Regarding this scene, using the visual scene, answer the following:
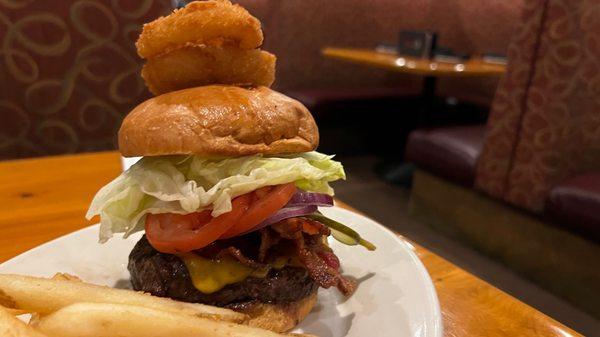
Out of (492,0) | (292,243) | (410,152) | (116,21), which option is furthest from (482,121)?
(292,243)

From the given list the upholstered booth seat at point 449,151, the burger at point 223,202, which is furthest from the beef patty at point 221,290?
the upholstered booth seat at point 449,151

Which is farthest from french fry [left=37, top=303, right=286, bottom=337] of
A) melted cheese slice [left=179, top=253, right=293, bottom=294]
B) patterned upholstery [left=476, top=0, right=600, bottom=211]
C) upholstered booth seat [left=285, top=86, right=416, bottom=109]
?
upholstered booth seat [left=285, top=86, right=416, bottom=109]

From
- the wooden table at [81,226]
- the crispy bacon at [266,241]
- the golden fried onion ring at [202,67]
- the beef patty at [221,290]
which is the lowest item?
the wooden table at [81,226]

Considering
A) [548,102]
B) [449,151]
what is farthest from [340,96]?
[548,102]

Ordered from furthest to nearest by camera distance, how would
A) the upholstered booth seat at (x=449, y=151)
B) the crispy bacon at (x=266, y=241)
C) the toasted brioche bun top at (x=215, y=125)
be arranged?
1. the upholstered booth seat at (x=449, y=151)
2. the crispy bacon at (x=266, y=241)
3. the toasted brioche bun top at (x=215, y=125)

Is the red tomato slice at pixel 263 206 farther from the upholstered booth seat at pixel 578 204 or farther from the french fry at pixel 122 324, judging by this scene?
the upholstered booth seat at pixel 578 204

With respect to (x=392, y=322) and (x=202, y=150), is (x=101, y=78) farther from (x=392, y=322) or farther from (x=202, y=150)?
(x=392, y=322)

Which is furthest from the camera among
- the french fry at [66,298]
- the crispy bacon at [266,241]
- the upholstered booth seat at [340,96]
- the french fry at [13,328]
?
the upholstered booth seat at [340,96]
